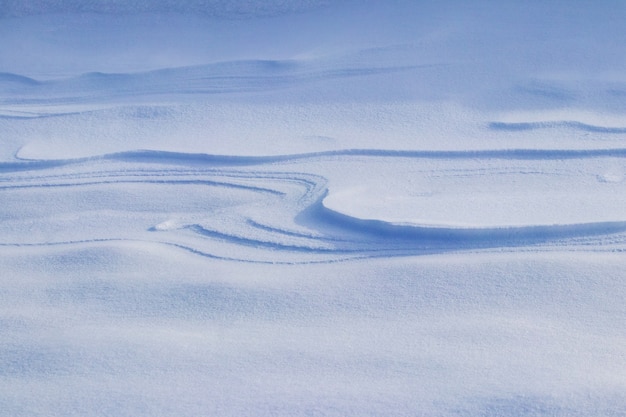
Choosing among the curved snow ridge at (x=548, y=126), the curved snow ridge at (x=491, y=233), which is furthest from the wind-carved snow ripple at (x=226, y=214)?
the curved snow ridge at (x=548, y=126)

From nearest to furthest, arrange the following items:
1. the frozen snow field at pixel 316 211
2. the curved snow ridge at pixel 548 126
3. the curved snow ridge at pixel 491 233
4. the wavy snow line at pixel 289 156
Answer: the frozen snow field at pixel 316 211 → the curved snow ridge at pixel 491 233 → the wavy snow line at pixel 289 156 → the curved snow ridge at pixel 548 126

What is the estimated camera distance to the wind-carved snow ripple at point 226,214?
1.72 meters

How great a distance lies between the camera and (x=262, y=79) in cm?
277

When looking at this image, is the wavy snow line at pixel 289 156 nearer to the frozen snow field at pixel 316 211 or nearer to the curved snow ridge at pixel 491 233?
the frozen snow field at pixel 316 211

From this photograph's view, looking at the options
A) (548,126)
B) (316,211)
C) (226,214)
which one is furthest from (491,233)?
(548,126)

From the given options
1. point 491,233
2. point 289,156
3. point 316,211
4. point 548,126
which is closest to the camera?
point 491,233

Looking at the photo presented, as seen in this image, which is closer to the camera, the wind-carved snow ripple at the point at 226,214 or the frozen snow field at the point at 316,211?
the frozen snow field at the point at 316,211

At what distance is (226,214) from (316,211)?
214 millimetres

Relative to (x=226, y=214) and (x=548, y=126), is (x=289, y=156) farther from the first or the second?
(x=548, y=126)

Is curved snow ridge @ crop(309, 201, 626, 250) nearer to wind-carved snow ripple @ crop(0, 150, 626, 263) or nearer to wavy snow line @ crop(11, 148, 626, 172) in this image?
wind-carved snow ripple @ crop(0, 150, 626, 263)

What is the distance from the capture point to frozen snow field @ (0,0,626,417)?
1.31 meters

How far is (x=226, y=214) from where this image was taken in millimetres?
1925

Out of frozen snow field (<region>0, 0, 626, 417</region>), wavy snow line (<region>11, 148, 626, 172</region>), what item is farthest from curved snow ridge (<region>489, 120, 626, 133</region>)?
wavy snow line (<region>11, 148, 626, 172</region>)

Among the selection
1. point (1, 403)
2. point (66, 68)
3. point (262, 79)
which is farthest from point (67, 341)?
point (66, 68)
